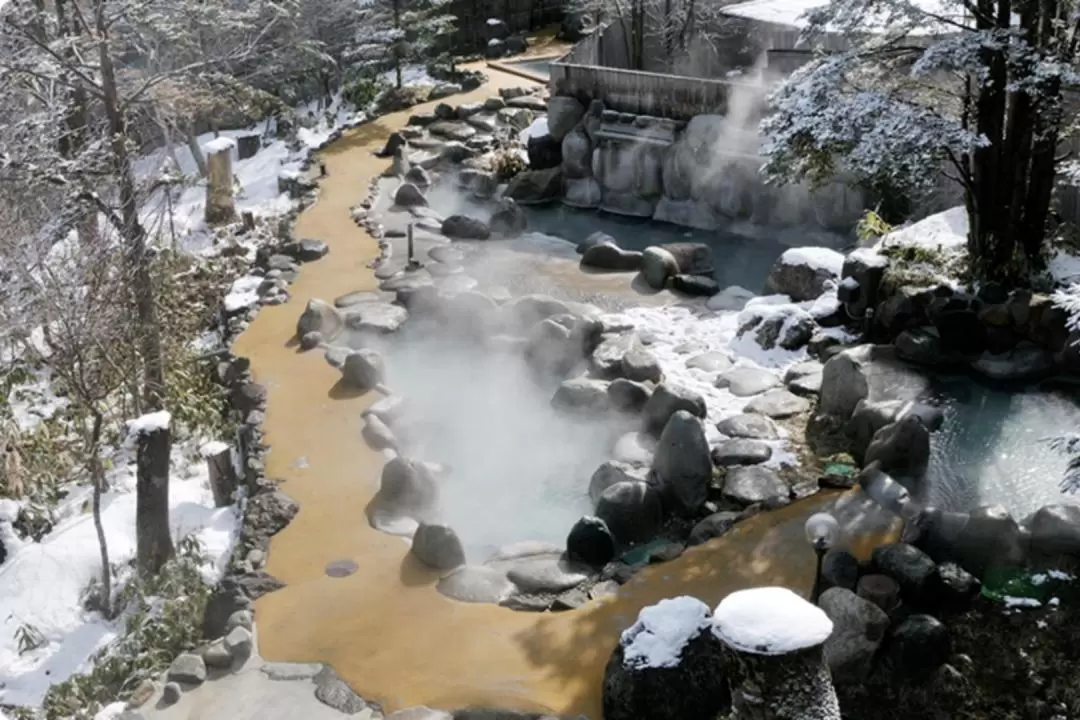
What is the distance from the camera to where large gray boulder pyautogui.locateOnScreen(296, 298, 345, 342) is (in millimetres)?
15195

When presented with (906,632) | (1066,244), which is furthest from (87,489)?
(1066,244)

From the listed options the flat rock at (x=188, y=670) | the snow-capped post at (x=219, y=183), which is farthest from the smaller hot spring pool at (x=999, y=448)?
the snow-capped post at (x=219, y=183)

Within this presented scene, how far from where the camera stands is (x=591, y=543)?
10172 mm

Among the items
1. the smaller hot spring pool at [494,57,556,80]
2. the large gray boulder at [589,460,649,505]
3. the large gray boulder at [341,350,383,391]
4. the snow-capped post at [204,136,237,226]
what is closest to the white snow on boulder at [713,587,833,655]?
the large gray boulder at [589,460,649,505]

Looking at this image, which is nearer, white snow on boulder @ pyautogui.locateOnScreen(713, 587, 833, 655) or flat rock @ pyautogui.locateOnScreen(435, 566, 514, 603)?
white snow on boulder @ pyautogui.locateOnScreen(713, 587, 833, 655)

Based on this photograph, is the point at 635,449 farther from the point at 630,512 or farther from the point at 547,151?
the point at 547,151

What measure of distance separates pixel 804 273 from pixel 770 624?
35.6ft

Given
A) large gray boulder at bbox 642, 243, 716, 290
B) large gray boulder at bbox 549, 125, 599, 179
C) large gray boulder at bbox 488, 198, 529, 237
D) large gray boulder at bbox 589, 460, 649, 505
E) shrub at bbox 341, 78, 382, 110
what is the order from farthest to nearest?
shrub at bbox 341, 78, 382, 110
large gray boulder at bbox 549, 125, 599, 179
large gray boulder at bbox 488, 198, 529, 237
large gray boulder at bbox 642, 243, 716, 290
large gray boulder at bbox 589, 460, 649, 505

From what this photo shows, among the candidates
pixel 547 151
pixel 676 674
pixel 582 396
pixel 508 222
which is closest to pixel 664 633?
pixel 676 674

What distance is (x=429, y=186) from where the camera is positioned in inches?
887

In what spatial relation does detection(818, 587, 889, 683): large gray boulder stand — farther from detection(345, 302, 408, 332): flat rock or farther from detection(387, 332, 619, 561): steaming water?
detection(345, 302, 408, 332): flat rock

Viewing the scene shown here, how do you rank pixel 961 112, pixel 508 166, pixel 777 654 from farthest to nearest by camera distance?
pixel 508 166, pixel 961 112, pixel 777 654

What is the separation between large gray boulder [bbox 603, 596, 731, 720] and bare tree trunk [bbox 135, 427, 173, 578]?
14.8 ft

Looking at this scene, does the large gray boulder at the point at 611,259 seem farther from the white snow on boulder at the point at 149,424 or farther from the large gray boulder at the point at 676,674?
the large gray boulder at the point at 676,674
